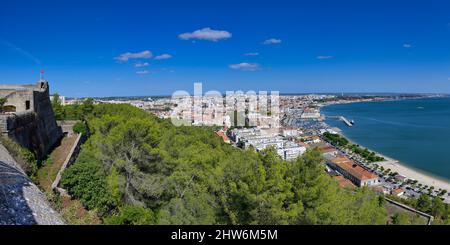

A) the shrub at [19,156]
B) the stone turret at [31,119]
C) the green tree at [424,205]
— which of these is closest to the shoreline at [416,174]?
the green tree at [424,205]

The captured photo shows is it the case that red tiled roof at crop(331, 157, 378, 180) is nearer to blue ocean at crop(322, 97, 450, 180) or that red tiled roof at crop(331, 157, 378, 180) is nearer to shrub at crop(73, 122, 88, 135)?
blue ocean at crop(322, 97, 450, 180)

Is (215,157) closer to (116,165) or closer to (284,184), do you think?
(116,165)

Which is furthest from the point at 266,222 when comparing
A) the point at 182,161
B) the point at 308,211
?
the point at 182,161

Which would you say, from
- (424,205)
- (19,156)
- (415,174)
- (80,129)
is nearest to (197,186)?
(19,156)

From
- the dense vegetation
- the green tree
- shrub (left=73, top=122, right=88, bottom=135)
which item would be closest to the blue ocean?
the green tree

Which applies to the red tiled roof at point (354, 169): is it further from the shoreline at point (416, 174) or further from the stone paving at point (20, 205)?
the stone paving at point (20, 205)
